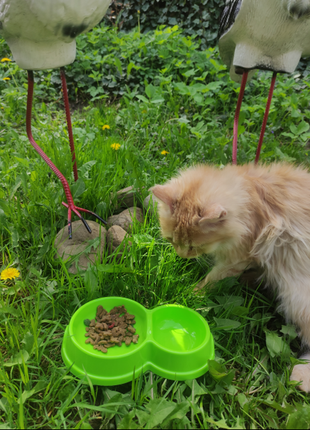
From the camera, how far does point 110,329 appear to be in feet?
4.47

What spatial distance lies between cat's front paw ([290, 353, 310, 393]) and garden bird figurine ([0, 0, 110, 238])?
162cm

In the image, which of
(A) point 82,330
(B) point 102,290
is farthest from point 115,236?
(A) point 82,330

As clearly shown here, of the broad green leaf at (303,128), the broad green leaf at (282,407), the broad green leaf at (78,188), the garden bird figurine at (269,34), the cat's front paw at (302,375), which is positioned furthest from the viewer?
the broad green leaf at (303,128)

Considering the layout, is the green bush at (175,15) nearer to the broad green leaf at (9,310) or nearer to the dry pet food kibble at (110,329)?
the dry pet food kibble at (110,329)

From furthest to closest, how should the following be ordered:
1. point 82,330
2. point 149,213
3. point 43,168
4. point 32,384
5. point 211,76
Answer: point 211,76
point 43,168
point 149,213
point 82,330
point 32,384

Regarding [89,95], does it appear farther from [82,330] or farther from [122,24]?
[82,330]

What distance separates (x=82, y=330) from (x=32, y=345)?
197 mm

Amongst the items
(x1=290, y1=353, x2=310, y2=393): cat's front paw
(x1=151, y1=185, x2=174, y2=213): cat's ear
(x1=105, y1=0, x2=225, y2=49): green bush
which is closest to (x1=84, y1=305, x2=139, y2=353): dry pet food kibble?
(x1=151, y1=185, x2=174, y2=213): cat's ear

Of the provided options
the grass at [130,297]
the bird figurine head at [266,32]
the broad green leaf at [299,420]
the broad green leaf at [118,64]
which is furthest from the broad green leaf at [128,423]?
the broad green leaf at [118,64]

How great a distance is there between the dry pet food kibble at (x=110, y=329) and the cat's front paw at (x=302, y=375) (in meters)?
0.65

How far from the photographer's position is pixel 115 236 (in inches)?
67.5

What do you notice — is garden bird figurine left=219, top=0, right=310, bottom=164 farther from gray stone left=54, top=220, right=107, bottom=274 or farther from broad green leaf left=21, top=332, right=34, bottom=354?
broad green leaf left=21, top=332, right=34, bottom=354

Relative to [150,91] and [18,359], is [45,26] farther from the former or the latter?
[150,91]

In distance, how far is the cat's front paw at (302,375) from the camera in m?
1.27
